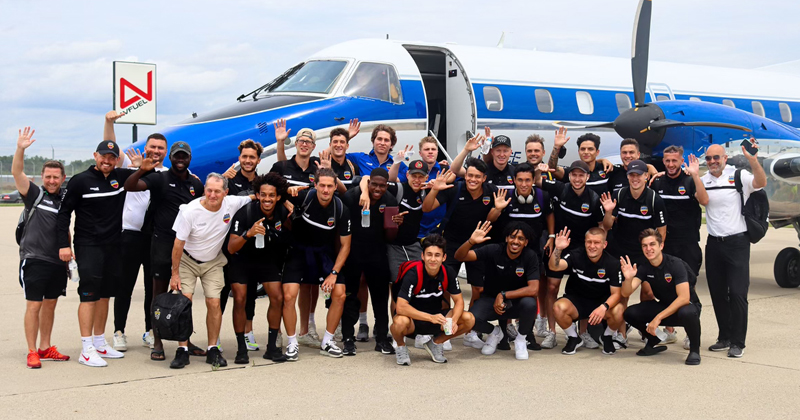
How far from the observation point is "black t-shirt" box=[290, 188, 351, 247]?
6.52 metres

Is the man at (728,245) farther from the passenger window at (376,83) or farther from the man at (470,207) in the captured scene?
the passenger window at (376,83)

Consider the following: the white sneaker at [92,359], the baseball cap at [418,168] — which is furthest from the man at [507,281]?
the white sneaker at [92,359]

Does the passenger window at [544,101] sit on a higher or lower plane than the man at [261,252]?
higher

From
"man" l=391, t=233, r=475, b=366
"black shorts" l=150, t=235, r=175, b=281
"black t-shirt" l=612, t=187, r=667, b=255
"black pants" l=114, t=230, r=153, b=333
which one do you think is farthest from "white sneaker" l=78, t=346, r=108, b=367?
"black t-shirt" l=612, t=187, r=667, b=255

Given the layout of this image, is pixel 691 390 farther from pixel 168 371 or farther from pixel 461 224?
pixel 168 371

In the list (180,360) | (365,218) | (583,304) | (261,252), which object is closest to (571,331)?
(583,304)

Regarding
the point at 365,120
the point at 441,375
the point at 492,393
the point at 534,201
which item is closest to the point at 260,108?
the point at 365,120

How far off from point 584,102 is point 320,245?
724 centimetres

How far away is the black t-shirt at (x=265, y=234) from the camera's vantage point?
A: 621 cm

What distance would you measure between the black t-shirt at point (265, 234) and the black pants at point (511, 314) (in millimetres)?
1926

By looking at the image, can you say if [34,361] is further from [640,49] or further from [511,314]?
[640,49]

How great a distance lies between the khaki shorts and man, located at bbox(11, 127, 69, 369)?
3.45 ft

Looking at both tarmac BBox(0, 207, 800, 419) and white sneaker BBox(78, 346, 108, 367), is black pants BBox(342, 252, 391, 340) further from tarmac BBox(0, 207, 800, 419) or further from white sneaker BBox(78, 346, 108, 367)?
white sneaker BBox(78, 346, 108, 367)

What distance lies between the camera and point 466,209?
23.6 feet
